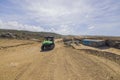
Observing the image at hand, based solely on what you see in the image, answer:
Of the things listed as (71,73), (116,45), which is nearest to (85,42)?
(116,45)

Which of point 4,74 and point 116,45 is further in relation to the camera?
point 116,45

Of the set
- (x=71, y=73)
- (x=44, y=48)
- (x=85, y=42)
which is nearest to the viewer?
(x=71, y=73)

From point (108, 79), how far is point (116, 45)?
34.5m

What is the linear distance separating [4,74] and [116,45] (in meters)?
36.7

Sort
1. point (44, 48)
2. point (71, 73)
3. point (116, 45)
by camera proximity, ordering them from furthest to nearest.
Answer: point (116, 45)
point (44, 48)
point (71, 73)

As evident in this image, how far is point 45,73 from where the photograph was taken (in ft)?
50.0

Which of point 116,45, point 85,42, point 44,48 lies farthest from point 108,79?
point 85,42

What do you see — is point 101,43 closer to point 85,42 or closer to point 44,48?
point 85,42

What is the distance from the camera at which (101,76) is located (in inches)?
563

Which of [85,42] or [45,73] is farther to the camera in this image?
[85,42]

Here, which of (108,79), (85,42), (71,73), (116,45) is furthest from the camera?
(85,42)

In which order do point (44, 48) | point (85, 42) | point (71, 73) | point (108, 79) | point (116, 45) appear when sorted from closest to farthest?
point (108, 79), point (71, 73), point (44, 48), point (116, 45), point (85, 42)

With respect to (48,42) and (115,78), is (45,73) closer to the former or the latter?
(115,78)

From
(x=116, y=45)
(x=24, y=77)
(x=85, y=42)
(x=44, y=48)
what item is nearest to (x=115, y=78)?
(x=24, y=77)
